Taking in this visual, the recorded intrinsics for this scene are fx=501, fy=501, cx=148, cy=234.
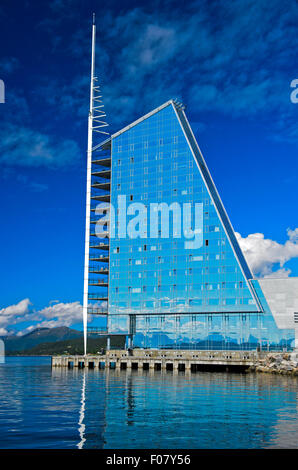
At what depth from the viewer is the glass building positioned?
2923 inches

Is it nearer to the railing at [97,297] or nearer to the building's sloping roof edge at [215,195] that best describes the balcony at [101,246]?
the railing at [97,297]

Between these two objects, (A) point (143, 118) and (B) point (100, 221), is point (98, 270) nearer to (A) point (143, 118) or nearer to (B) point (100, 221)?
(B) point (100, 221)

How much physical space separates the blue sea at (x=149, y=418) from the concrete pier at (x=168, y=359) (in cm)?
2727

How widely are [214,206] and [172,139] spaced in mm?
14389

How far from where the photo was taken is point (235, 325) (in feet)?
245

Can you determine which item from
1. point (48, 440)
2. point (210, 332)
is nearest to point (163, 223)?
point (210, 332)

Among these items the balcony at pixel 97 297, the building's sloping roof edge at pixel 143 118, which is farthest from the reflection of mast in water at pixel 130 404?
the building's sloping roof edge at pixel 143 118

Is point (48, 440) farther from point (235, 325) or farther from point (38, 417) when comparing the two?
point (235, 325)

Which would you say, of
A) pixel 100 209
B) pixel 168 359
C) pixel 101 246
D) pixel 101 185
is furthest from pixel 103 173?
pixel 168 359

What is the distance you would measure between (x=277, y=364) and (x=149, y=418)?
4005 centimetres

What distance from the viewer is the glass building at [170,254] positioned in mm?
74250

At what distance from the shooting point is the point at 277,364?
203 ft

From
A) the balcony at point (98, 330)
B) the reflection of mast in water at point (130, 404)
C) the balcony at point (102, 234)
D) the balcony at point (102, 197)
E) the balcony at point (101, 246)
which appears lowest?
the reflection of mast in water at point (130, 404)
